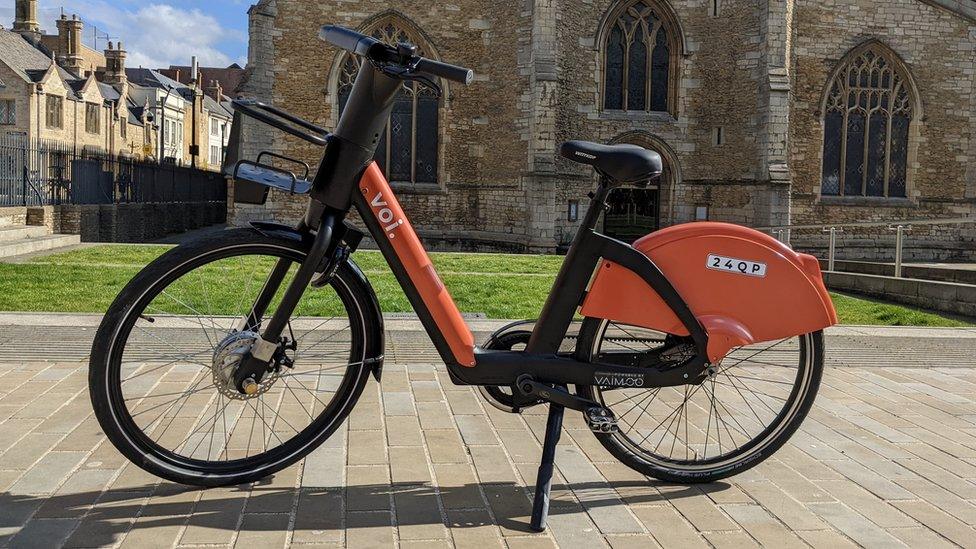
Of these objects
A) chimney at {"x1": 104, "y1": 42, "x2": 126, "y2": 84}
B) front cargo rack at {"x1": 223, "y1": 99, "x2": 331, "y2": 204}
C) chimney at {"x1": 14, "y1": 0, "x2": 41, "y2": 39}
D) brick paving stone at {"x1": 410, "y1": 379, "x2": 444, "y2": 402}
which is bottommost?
brick paving stone at {"x1": 410, "y1": 379, "x2": 444, "y2": 402}

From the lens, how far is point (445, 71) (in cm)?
320

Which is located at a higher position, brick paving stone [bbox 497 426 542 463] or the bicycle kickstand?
the bicycle kickstand

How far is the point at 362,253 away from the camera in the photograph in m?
16.5

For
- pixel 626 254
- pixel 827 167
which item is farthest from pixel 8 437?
pixel 827 167

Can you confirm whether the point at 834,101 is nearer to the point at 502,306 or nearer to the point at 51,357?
the point at 502,306

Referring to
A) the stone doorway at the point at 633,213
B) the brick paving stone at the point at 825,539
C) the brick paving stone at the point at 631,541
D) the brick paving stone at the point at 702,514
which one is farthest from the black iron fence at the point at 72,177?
the brick paving stone at the point at 825,539

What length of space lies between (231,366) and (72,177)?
20.0 m

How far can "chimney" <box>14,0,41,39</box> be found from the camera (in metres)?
56.7

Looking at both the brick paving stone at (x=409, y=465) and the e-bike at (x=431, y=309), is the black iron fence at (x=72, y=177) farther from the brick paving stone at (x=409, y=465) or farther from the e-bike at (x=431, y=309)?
the e-bike at (x=431, y=309)

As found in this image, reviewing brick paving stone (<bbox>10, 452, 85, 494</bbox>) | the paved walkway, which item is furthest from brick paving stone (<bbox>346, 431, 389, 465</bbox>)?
brick paving stone (<bbox>10, 452, 85, 494</bbox>)

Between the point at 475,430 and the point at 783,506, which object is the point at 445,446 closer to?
the point at 475,430

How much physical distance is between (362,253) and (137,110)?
52.4 m

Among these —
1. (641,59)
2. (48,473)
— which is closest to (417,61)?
(48,473)

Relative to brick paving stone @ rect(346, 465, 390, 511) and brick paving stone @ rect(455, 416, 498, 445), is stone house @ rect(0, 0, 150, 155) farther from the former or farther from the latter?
brick paving stone @ rect(346, 465, 390, 511)
